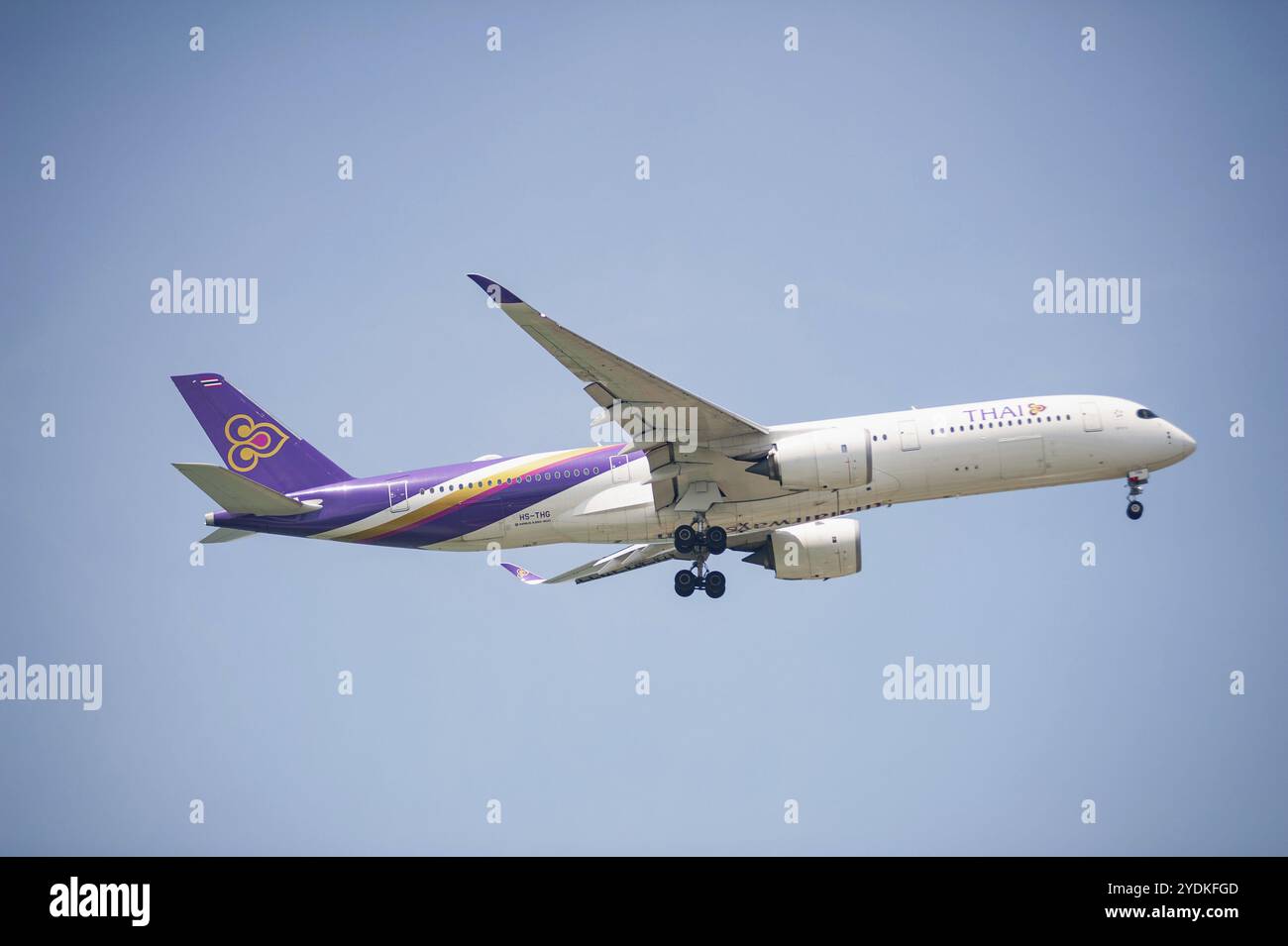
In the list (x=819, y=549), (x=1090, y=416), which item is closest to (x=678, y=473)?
(x=819, y=549)

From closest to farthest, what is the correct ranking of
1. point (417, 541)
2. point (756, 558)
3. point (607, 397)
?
point (607, 397)
point (417, 541)
point (756, 558)

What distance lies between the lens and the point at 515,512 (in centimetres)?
4594

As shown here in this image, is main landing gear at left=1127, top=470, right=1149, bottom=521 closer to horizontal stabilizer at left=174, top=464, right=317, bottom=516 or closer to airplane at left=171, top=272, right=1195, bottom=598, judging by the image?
airplane at left=171, top=272, right=1195, bottom=598

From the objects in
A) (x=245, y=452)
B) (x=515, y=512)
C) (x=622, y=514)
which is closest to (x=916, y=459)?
(x=622, y=514)

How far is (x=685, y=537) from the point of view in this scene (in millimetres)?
46094

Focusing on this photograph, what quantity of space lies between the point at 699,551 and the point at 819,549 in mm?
4724

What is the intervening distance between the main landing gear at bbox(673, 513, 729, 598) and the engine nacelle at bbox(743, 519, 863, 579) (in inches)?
100

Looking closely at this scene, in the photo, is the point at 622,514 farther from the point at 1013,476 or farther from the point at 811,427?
the point at 1013,476

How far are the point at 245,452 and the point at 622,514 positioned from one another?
464 inches

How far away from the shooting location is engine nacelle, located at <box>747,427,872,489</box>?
1710 inches
